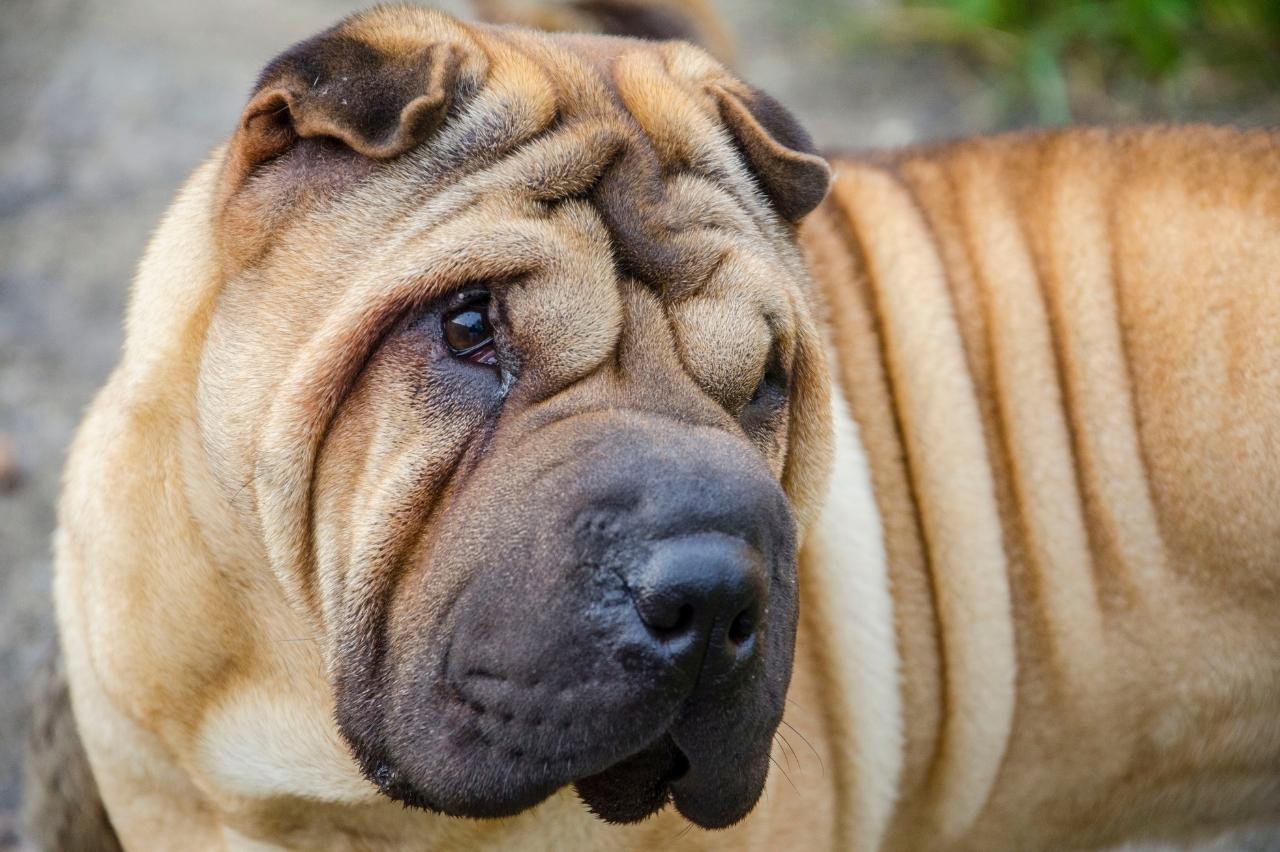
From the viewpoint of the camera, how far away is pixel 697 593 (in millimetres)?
1920

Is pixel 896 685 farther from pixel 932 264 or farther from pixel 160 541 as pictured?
pixel 160 541

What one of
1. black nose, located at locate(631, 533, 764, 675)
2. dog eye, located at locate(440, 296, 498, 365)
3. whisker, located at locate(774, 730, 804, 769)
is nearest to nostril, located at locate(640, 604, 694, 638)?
black nose, located at locate(631, 533, 764, 675)

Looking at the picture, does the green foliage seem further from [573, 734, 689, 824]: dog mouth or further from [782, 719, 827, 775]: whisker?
[573, 734, 689, 824]: dog mouth

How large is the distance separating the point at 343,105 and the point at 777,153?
0.80m

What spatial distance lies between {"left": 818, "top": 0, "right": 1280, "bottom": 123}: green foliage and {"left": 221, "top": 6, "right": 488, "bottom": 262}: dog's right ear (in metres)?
4.92

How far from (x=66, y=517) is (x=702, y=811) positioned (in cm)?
153

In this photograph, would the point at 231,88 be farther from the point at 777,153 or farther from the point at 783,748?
the point at 783,748

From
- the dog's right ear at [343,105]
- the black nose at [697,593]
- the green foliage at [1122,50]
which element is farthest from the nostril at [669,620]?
the green foliage at [1122,50]

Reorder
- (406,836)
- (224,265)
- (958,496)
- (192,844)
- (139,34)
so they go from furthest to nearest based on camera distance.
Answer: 1. (139,34)
2. (958,496)
3. (192,844)
4. (406,836)
5. (224,265)

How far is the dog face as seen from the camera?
197 centimetres

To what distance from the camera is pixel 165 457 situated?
2.50 metres

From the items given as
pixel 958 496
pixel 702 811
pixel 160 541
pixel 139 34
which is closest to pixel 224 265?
pixel 160 541

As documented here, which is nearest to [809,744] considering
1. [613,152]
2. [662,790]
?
[662,790]

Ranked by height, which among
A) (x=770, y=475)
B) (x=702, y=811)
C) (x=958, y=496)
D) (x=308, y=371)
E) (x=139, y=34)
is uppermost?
(x=308, y=371)
